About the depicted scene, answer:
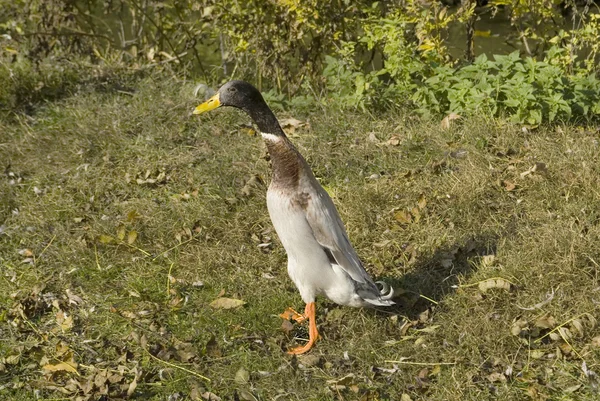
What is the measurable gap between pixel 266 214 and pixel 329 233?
47.4 inches

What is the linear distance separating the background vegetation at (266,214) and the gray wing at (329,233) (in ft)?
1.12

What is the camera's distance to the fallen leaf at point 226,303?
4.16 meters

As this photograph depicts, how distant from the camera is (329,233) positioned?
148 inches

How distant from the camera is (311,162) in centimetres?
534

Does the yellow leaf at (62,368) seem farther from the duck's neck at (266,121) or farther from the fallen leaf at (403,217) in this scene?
the fallen leaf at (403,217)

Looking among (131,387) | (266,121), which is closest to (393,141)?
(266,121)

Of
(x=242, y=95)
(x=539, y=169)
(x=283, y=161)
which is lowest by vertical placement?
(x=539, y=169)

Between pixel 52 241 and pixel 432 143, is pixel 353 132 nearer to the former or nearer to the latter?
pixel 432 143

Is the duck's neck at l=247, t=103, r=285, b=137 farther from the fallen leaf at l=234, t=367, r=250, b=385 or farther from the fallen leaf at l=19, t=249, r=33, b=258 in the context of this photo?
the fallen leaf at l=19, t=249, r=33, b=258

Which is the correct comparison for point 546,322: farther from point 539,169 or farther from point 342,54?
point 342,54

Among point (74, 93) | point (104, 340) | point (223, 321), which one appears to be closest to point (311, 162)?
point (223, 321)

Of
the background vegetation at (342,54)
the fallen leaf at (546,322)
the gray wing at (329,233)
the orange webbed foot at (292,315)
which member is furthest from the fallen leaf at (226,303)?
the background vegetation at (342,54)

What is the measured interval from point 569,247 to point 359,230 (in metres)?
1.17

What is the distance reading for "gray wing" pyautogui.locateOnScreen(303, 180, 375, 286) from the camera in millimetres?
3738
